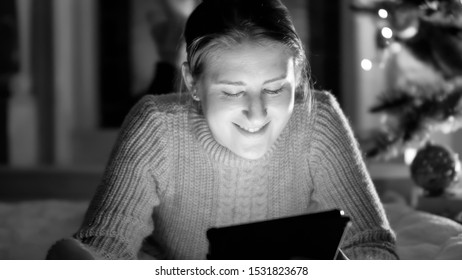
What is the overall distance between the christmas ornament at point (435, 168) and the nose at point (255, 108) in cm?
95

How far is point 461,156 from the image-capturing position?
2.37 meters

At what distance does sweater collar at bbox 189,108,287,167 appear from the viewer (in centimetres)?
107

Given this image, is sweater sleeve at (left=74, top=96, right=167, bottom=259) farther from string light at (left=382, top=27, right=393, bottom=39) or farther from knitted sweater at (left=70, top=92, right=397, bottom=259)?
string light at (left=382, top=27, right=393, bottom=39)

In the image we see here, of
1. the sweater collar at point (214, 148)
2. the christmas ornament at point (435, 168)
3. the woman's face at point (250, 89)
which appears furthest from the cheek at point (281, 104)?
the christmas ornament at point (435, 168)

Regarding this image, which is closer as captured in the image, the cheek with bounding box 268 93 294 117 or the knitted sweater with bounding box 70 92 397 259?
the cheek with bounding box 268 93 294 117

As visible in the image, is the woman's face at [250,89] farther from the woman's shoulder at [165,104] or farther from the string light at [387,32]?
the string light at [387,32]

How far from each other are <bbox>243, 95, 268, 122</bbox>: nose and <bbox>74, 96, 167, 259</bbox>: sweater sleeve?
0.20 meters

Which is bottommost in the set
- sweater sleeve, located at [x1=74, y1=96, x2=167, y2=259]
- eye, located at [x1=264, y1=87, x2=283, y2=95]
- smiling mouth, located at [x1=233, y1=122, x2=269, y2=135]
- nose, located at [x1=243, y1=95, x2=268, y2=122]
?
sweater sleeve, located at [x1=74, y1=96, x2=167, y2=259]

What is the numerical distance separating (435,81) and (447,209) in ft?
1.15

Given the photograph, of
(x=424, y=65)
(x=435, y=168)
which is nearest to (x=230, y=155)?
(x=435, y=168)

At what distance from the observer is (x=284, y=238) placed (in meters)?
0.83

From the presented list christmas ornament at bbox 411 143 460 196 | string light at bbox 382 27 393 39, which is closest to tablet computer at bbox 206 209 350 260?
christmas ornament at bbox 411 143 460 196

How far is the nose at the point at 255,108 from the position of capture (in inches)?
36.4

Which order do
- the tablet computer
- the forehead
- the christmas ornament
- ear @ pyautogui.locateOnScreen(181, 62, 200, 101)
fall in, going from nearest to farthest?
1. the tablet computer
2. the forehead
3. ear @ pyautogui.locateOnScreen(181, 62, 200, 101)
4. the christmas ornament
